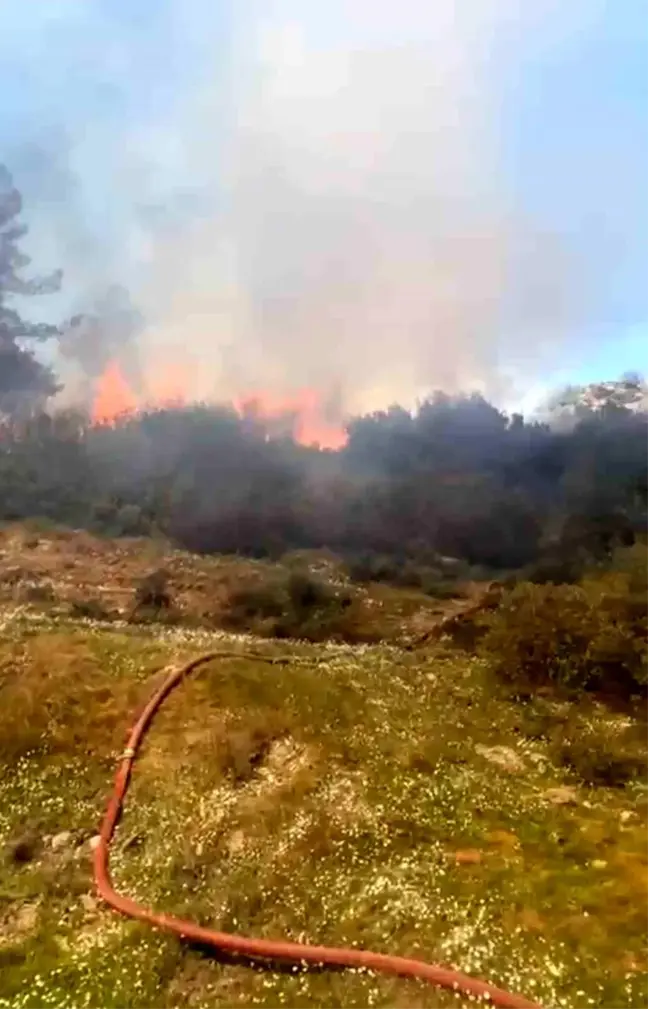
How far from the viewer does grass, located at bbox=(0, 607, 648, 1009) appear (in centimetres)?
1197

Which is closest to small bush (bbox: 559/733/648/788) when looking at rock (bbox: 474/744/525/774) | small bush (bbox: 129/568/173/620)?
rock (bbox: 474/744/525/774)

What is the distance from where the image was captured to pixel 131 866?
15133mm

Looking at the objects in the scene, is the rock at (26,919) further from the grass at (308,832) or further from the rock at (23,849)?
the rock at (23,849)

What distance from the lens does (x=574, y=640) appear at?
2639 centimetres

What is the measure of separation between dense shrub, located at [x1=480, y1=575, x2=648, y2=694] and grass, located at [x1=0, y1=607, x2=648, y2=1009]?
4.84ft

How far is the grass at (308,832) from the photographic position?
12.0 metres

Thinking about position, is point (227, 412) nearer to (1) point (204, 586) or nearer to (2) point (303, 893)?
(1) point (204, 586)

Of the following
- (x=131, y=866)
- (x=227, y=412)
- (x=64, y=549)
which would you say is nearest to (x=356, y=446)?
(x=227, y=412)

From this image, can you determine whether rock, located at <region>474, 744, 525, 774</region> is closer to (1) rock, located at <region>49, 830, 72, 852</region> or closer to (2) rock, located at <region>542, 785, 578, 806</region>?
(2) rock, located at <region>542, 785, 578, 806</region>

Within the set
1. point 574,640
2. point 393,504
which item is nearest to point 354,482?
point 393,504

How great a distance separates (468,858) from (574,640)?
13198mm

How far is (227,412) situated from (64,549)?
39.3 meters

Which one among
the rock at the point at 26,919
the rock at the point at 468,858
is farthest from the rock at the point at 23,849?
the rock at the point at 468,858

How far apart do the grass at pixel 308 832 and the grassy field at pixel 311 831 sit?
0.04 meters
